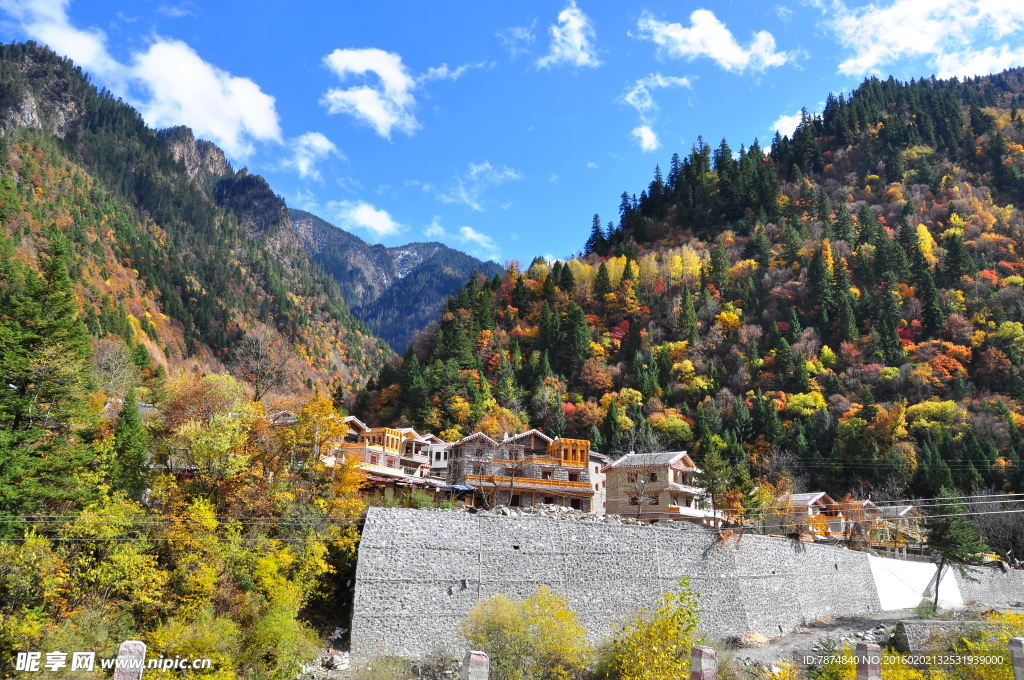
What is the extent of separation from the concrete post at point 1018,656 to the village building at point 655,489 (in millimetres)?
28267

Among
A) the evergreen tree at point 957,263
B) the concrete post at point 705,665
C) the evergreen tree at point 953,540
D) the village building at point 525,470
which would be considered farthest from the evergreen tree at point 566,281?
the concrete post at point 705,665

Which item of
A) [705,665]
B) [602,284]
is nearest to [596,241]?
[602,284]

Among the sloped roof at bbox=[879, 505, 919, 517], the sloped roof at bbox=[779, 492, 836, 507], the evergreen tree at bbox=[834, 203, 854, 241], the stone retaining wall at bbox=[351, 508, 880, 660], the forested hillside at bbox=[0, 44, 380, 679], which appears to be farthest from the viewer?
the evergreen tree at bbox=[834, 203, 854, 241]

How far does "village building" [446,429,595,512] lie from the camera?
138ft

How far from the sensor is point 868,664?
Result: 1428 centimetres

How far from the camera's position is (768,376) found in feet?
227

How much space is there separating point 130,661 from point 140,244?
110448mm

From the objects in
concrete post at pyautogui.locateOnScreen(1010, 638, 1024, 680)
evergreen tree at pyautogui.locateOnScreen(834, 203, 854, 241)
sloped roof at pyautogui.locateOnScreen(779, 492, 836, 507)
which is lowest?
concrete post at pyautogui.locateOnScreen(1010, 638, 1024, 680)

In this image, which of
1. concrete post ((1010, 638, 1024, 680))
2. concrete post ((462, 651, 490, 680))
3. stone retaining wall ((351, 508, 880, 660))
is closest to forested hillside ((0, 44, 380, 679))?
stone retaining wall ((351, 508, 880, 660))

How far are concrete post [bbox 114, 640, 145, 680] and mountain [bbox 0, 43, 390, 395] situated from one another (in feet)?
172

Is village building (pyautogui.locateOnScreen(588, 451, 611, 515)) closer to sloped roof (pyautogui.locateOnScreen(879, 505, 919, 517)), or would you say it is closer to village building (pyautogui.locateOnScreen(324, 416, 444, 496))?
village building (pyautogui.locateOnScreen(324, 416, 444, 496))

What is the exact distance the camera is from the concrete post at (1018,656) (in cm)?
1464

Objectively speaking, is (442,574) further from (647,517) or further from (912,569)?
(912,569)

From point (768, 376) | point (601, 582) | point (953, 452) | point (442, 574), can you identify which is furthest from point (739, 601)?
point (768, 376)
